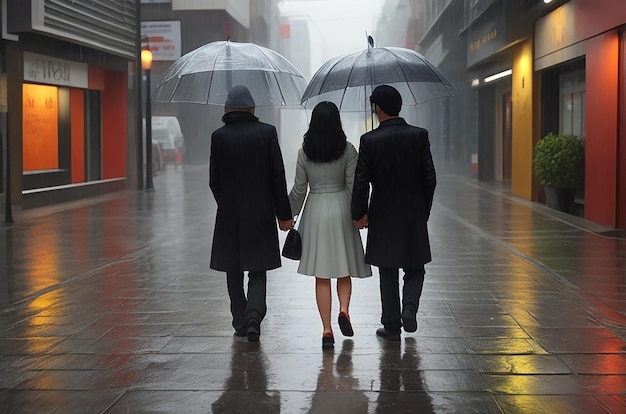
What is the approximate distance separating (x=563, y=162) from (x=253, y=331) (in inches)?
446

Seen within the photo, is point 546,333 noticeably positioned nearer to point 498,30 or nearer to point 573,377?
point 573,377

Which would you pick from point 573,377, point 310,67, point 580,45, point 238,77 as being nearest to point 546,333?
point 573,377

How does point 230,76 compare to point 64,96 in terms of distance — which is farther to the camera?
point 64,96

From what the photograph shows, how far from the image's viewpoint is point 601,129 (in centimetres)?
1470

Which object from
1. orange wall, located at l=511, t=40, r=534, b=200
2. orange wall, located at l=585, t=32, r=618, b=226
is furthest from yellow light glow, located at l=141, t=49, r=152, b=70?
orange wall, located at l=585, t=32, r=618, b=226

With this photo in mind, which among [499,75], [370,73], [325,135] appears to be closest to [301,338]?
[325,135]

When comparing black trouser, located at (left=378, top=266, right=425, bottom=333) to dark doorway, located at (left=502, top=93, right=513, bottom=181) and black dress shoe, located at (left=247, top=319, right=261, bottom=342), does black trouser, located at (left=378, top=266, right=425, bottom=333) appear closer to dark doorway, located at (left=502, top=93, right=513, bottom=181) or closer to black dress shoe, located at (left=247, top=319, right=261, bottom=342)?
black dress shoe, located at (left=247, top=319, right=261, bottom=342)

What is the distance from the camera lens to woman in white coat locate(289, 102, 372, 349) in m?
6.38

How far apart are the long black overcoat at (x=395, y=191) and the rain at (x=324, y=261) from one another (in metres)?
0.02

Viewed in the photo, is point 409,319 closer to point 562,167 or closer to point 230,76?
point 230,76

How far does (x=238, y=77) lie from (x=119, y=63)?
17.1 meters

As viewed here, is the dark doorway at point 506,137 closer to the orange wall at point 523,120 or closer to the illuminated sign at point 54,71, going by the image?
the orange wall at point 523,120

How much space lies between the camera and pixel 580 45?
626 inches

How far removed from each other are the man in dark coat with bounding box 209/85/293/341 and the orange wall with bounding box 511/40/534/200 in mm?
14338
